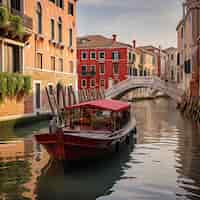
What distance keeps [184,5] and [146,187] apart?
733 inches

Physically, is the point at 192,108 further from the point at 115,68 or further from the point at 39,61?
the point at 115,68

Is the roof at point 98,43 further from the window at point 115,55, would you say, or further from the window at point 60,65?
the window at point 60,65

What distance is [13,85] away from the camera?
12336mm

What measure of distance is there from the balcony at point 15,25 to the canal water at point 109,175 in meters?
3.61

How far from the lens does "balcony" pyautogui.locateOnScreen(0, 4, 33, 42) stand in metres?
11.8

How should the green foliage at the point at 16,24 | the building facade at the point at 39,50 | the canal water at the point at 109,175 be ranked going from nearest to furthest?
1. the canal water at the point at 109,175
2. the green foliage at the point at 16,24
3. the building facade at the point at 39,50

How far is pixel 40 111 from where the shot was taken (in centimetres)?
1580

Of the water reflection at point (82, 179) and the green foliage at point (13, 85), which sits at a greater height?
the green foliage at point (13, 85)

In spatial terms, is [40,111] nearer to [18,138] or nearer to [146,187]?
[18,138]

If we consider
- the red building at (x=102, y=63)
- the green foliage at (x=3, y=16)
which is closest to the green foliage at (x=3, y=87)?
the green foliage at (x=3, y=16)

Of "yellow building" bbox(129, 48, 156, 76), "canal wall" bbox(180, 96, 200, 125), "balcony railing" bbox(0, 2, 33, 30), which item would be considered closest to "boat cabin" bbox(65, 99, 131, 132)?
"balcony railing" bbox(0, 2, 33, 30)

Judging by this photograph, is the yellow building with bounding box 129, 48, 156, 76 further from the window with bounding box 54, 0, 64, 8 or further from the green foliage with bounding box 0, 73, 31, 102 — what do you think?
the green foliage with bounding box 0, 73, 31, 102

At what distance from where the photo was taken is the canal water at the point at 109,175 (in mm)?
5770

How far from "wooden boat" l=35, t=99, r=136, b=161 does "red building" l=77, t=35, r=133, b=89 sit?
23.8 metres
